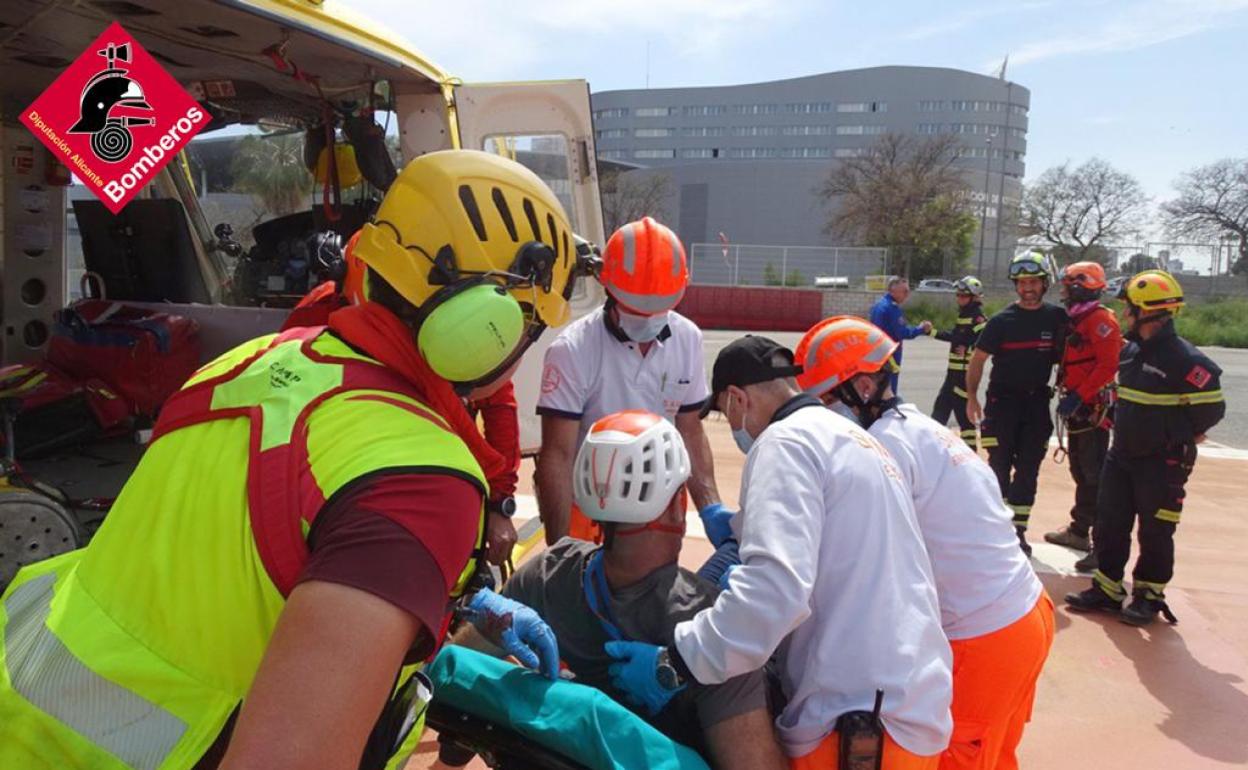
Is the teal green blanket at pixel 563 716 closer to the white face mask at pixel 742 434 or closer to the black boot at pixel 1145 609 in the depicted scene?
the white face mask at pixel 742 434

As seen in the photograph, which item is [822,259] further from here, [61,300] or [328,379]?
[328,379]

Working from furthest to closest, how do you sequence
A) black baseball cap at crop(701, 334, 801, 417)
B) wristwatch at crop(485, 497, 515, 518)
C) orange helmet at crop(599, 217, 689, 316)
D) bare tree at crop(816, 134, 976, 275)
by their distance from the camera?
bare tree at crop(816, 134, 976, 275)
orange helmet at crop(599, 217, 689, 316)
wristwatch at crop(485, 497, 515, 518)
black baseball cap at crop(701, 334, 801, 417)

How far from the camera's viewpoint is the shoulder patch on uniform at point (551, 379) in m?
3.48

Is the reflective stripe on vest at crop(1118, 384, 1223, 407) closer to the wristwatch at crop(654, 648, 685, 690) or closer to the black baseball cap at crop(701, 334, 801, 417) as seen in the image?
the black baseball cap at crop(701, 334, 801, 417)

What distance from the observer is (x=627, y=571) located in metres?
2.18

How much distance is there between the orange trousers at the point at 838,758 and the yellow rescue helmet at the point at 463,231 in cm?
123

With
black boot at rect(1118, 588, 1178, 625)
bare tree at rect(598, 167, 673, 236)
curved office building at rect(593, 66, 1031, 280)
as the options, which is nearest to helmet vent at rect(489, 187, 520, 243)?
black boot at rect(1118, 588, 1178, 625)

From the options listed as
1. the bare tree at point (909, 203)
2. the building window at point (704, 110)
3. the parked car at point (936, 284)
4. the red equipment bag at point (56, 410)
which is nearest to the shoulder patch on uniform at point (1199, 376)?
the red equipment bag at point (56, 410)

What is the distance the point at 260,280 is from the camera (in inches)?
212

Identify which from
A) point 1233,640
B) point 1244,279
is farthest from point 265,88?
point 1244,279

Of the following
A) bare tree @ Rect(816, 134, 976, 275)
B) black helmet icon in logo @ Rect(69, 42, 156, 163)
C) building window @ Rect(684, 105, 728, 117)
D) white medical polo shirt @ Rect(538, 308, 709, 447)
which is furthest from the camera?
building window @ Rect(684, 105, 728, 117)

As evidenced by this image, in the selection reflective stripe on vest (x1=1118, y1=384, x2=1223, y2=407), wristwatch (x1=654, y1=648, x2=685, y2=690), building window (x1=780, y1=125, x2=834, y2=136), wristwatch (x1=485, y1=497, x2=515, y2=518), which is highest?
building window (x1=780, y1=125, x2=834, y2=136)

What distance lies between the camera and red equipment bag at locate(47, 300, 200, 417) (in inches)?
173

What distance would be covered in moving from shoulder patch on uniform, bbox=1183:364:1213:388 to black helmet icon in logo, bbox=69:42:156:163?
219 inches
